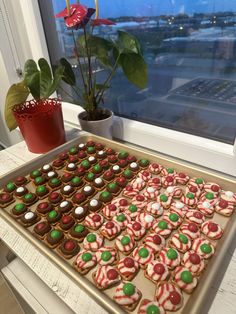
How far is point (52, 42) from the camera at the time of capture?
125cm

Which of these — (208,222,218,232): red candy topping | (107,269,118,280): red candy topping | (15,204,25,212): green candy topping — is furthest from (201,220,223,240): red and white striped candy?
(15,204,25,212): green candy topping

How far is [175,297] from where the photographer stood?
A: 1.40ft

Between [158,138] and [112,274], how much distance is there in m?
0.55

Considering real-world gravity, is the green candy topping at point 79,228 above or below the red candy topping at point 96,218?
above

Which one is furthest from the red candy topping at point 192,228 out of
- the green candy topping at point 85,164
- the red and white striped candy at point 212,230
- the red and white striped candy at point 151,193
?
the green candy topping at point 85,164

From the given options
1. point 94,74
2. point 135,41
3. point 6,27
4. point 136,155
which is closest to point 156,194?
point 136,155

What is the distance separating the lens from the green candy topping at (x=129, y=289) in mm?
437

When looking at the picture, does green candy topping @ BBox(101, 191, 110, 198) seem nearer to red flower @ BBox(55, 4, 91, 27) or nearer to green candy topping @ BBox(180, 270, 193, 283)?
green candy topping @ BBox(180, 270, 193, 283)

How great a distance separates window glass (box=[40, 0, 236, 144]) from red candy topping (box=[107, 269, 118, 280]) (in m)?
0.58

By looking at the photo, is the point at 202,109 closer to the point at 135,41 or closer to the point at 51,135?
the point at 135,41

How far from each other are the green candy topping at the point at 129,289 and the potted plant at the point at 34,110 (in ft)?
1.89

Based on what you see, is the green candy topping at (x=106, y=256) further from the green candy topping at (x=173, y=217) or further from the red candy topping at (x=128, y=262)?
the green candy topping at (x=173, y=217)

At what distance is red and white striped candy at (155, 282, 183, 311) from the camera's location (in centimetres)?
42

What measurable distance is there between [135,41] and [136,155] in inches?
13.8
